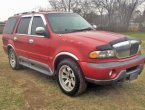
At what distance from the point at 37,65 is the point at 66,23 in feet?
4.44

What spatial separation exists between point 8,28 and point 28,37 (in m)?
1.99

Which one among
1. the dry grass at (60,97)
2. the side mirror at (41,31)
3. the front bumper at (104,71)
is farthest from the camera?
the side mirror at (41,31)

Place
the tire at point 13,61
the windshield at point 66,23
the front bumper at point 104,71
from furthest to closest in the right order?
the tire at point 13,61
the windshield at point 66,23
the front bumper at point 104,71

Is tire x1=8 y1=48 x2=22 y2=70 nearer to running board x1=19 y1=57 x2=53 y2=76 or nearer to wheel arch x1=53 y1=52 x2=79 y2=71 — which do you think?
running board x1=19 y1=57 x2=53 y2=76

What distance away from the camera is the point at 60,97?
5.28 meters

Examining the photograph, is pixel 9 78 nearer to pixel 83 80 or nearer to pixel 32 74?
pixel 32 74

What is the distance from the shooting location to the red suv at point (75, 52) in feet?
15.4

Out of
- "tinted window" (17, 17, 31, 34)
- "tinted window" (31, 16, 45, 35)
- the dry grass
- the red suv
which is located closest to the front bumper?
the red suv

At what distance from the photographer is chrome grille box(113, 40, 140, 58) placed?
4859mm

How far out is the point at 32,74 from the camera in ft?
24.2

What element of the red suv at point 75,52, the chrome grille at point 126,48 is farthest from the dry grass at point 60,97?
the chrome grille at point 126,48

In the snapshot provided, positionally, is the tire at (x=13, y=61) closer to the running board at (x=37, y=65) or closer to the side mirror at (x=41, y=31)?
the running board at (x=37, y=65)

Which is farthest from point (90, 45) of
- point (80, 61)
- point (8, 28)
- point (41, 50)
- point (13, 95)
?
point (8, 28)

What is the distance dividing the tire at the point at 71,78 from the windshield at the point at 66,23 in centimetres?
92
